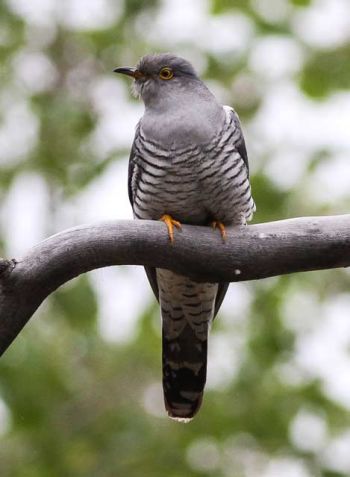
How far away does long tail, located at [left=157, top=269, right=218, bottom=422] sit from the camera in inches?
153

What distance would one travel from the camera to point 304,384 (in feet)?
18.9

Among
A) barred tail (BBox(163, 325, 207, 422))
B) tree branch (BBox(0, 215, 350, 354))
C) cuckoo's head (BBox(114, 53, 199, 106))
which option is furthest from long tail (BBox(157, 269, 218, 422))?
tree branch (BBox(0, 215, 350, 354))

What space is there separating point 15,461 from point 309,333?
2.01 metres

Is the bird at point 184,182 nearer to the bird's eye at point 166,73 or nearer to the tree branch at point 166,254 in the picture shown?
the bird's eye at point 166,73

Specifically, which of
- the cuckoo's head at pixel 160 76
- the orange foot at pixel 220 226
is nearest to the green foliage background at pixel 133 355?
the cuckoo's head at pixel 160 76

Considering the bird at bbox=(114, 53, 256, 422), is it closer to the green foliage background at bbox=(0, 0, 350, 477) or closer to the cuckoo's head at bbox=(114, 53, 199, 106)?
the cuckoo's head at bbox=(114, 53, 199, 106)

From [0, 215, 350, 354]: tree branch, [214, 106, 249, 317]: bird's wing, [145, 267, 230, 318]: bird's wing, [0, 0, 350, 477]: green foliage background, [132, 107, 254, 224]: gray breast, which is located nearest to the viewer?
[0, 215, 350, 354]: tree branch

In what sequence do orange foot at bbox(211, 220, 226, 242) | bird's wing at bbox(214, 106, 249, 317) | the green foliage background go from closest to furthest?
orange foot at bbox(211, 220, 226, 242)
bird's wing at bbox(214, 106, 249, 317)
the green foliage background

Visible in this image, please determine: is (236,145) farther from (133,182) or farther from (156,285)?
(156,285)

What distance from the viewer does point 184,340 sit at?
3.99 metres

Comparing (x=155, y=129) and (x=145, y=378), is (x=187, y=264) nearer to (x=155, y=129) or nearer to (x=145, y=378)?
(x=155, y=129)

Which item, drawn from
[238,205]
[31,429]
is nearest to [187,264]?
[238,205]

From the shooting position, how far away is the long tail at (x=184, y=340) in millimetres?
3895

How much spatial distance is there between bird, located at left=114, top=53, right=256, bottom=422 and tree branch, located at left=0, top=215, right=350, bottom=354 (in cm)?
36
